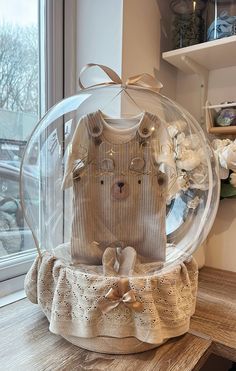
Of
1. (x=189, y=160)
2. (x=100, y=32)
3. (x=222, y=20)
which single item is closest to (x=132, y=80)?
(x=189, y=160)

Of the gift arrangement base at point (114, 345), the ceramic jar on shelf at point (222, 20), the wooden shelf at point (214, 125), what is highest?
the ceramic jar on shelf at point (222, 20)

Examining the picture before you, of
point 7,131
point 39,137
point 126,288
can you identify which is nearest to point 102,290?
point 126,288

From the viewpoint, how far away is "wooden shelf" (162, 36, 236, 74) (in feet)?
2.93

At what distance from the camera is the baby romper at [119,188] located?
65cm

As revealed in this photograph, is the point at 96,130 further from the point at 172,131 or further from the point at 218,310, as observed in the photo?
the point at 218,310

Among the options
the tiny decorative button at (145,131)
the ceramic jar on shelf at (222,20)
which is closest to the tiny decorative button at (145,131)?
the tiny decorative button at (145,131)

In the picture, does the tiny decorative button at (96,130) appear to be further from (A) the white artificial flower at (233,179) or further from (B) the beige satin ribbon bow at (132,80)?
(A) the white artificial flower at (233,179)

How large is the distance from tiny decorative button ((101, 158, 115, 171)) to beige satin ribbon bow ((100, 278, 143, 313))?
242 mm

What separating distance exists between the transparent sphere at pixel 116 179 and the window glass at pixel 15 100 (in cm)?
18

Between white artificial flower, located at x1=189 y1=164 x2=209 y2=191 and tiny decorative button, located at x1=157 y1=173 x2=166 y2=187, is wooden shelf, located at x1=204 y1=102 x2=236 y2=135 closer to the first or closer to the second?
white artificial flower, located at x1=189 y1=164 x2=209 y2=191

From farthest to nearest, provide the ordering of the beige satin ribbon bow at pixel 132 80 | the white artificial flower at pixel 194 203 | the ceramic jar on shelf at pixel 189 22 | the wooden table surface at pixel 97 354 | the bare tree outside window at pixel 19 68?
the ceramic jar on shelf at pixel 189 22, the bare tree outside window at pixel 19 68, the white artificial flower at pixel 194 203, the beige satin ribbon bow at pixel 132 80, the wooden table surface at pixel 97 354

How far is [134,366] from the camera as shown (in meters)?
0.53

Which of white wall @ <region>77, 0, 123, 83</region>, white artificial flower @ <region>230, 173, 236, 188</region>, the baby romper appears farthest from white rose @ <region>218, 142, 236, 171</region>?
white wall @ <region>77, 0, 123, 83</region>

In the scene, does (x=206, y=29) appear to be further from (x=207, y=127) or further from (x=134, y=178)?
(x=134, y=178)
